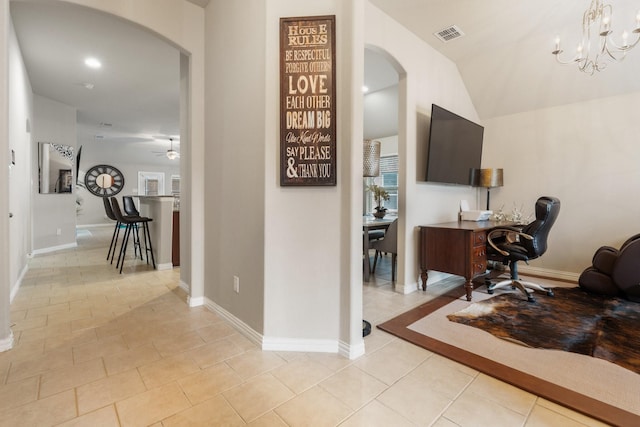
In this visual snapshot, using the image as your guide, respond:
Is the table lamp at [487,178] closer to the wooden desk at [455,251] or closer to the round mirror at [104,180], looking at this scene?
the wooden desk at [455,251]

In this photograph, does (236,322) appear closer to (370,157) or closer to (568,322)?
(370,157)

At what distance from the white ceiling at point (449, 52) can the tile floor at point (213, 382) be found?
2.50 metres

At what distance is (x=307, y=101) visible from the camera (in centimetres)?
191

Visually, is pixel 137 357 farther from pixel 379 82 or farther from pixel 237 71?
pixel 379 82

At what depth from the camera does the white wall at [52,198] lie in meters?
5.19

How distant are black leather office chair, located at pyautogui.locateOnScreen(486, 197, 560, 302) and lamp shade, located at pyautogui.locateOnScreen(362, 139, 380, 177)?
1484mm

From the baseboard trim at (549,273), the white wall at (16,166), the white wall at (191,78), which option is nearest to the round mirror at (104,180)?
the white wall at (16,166)

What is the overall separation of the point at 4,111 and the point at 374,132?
556 cm

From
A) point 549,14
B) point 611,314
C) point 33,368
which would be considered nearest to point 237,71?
point 33,368

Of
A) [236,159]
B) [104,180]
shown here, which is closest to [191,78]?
[236,159]

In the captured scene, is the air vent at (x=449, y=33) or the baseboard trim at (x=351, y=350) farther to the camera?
the air vent at (x=449, y=33)

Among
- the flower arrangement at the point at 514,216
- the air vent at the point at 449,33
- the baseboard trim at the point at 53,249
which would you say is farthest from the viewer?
the baseboard trim at the point at 53,249

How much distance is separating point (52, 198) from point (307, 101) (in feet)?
20.1

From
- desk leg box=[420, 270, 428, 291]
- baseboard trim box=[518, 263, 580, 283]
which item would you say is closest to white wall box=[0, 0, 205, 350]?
desk leg box=[420, 270, 428, 291]
